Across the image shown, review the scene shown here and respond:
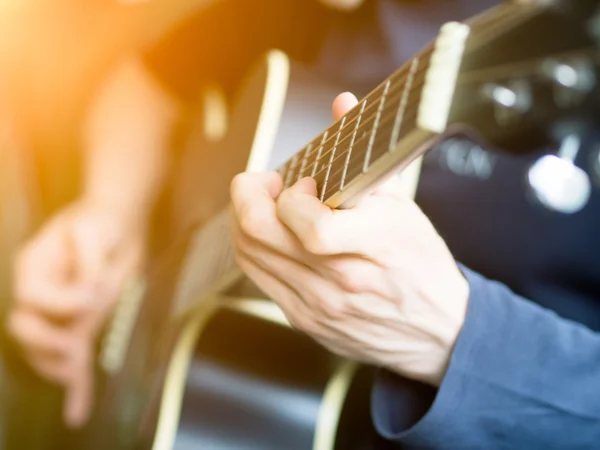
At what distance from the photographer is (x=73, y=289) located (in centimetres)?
84

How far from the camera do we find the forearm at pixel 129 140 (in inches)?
36.9

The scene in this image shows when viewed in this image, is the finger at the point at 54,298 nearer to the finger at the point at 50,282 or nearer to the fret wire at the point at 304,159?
the finger at the point at 50,282

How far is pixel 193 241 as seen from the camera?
0.81m

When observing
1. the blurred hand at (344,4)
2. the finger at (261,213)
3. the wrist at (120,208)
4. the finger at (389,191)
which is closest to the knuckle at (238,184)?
the finger at (261,213)

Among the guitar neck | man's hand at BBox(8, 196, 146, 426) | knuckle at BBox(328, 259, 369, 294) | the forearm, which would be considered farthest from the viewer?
the forearm

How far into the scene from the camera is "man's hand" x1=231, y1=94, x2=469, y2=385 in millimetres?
403

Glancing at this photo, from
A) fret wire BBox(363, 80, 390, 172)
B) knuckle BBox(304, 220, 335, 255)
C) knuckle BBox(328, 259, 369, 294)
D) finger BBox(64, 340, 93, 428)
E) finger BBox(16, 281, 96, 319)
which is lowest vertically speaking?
finger BBox(64, 340, 93, 428)

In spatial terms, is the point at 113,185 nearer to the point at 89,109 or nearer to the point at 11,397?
the point at 89,109

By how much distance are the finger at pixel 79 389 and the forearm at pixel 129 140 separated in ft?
0.72

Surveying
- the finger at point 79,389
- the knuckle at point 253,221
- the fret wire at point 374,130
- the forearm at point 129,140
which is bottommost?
the finger at point 79,389

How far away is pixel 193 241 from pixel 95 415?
1.03 feet

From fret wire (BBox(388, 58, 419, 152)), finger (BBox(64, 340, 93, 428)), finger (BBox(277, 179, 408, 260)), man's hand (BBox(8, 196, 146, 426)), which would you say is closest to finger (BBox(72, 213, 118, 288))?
man's hand (BBox(8, 196, 146, 426))

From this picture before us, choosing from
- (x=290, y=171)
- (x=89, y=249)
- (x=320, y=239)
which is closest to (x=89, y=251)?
(x=89, y=249)

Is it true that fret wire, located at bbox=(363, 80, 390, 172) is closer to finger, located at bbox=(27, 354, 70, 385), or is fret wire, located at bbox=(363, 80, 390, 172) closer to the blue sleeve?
the blue sleeve
